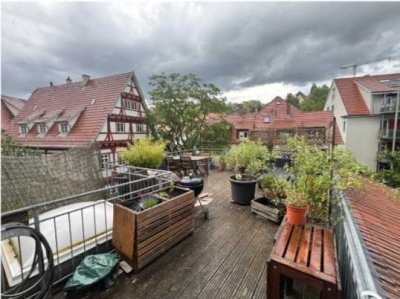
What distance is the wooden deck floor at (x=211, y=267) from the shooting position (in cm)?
187

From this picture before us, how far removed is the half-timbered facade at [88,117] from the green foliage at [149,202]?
8.33 meters

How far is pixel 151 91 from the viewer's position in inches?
449

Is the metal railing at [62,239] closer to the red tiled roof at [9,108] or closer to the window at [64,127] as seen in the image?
the window at [64,127]

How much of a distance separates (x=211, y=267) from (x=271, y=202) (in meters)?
1.80

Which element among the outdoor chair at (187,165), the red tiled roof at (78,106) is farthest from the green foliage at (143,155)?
the red tiled roof at (78,106)

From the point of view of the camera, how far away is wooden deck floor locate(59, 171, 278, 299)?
187 cm

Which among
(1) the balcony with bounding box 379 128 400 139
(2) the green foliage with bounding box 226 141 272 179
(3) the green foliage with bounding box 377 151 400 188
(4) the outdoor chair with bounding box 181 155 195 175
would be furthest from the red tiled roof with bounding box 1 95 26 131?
(1) the balcony with bounding box 379 128 400 139

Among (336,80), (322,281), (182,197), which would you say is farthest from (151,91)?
(336,80)

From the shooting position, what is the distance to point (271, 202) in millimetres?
3537

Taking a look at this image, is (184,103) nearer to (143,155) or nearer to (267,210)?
(143,155)

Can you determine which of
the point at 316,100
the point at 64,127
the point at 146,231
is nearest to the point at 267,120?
the point at 64,127

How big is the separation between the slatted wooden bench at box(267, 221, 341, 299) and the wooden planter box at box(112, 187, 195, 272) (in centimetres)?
127

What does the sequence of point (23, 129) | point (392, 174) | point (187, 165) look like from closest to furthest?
point (187, 165) < point (392, 174) < point (23, 129)

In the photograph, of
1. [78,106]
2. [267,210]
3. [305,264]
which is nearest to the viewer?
[305,264]
